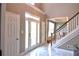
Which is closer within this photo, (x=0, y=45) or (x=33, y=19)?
(x=0, y=45)

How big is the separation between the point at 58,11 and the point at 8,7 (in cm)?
97

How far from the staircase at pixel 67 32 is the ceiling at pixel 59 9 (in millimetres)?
109

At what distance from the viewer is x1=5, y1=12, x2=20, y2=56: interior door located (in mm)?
2441

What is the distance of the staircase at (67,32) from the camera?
2.50 metres

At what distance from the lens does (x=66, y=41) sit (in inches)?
103

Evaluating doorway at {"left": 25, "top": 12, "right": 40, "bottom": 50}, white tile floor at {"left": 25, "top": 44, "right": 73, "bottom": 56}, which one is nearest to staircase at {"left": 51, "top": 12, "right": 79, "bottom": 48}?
white tile floor at {"left": 25, "top": 44, "right": 73, "bottom": 56}

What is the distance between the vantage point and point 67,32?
257 cm

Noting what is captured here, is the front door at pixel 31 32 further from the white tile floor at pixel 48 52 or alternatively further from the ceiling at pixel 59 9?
the ceiling at pixel 59 9

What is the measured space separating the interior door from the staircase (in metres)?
0.72

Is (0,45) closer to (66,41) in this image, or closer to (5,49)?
(5,49)

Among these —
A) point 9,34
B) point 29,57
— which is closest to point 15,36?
point 9,34

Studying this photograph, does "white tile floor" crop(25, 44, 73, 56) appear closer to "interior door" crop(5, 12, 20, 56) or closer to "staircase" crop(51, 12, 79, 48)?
"staircase" crop(51, 12, 79, 48)

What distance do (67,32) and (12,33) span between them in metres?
1.08

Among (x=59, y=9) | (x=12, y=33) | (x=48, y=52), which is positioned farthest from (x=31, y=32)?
(x=59, y=9)
